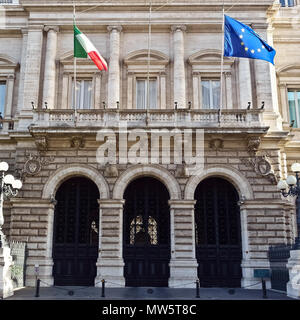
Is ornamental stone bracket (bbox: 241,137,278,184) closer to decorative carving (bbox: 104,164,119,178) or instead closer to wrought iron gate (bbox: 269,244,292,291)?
wrought iron gate (bbox: 269,244,292,291)

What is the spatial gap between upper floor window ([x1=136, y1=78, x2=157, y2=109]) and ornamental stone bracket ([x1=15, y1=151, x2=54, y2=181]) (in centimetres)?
658

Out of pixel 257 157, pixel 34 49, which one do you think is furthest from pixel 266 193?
pixel 34 49

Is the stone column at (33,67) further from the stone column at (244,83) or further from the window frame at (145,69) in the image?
the stone column at (244,83)

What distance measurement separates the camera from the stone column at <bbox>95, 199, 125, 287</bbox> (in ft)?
68.3

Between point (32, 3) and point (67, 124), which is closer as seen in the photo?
point (67, 124)

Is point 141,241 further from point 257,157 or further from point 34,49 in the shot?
point 34,49

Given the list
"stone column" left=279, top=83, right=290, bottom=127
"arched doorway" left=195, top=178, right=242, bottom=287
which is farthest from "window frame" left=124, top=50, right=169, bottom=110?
"stone column" left=279, top=83, right=290, bottom=127

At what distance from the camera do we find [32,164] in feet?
A: 73.9

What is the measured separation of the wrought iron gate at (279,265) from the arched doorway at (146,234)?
18.2 ft

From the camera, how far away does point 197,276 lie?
2114 cm

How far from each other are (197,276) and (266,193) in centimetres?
601

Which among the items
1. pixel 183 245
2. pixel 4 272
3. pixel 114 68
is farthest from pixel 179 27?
pixel 4 272

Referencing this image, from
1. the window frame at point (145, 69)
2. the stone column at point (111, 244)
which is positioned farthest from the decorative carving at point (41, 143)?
the window frame at point (145, 69)
